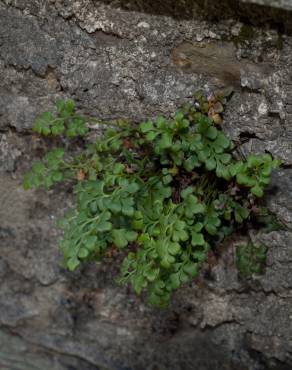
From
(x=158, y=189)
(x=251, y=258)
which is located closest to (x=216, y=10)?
(x=158, y=189)

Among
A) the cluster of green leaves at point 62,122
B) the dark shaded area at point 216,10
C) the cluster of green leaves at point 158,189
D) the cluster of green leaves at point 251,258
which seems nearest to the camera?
the dark shaded area at point 216,10

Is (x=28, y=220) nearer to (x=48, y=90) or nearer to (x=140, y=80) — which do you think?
(x=48, y=90)

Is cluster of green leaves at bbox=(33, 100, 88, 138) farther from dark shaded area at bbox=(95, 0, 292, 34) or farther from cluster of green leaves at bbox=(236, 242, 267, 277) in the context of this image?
cluster of green leaves at bbox=(236, 242, 267, 277)

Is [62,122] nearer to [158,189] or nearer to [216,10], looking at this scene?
[158,189]

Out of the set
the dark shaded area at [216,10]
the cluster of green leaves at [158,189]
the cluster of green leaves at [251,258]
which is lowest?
the cluster of green leaves at [251,258]

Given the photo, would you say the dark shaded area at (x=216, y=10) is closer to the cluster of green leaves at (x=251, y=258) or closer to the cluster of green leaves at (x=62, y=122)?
the cluster of green leaves at (x=62, y=122)

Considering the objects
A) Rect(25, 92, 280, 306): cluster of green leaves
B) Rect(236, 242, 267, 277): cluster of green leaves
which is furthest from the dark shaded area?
Rect(236, 242, 267, 277): cluster of green leaves

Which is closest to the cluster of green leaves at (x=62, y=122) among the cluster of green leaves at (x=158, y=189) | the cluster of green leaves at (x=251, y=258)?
the cluster of green leaves at (x=158, y=189)
